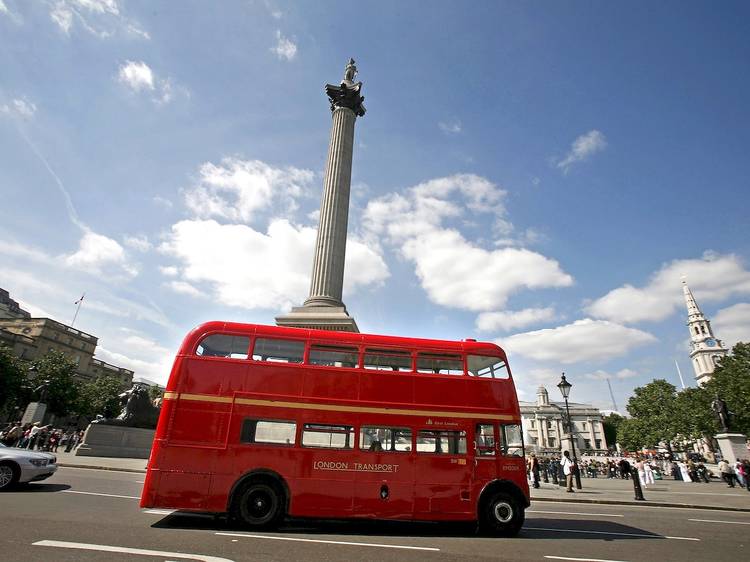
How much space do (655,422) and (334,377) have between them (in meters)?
57.4

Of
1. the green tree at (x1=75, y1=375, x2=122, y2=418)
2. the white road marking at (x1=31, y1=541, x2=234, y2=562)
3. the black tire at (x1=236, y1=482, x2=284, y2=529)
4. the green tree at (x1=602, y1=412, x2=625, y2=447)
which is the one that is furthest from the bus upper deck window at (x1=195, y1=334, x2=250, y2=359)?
the green tree at (x1=602, y1=412, x2=625, y2=447)

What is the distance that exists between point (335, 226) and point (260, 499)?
23026mm

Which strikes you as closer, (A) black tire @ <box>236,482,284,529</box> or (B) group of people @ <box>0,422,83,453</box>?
(A) black tire @ <box>236,482,284,529</box>

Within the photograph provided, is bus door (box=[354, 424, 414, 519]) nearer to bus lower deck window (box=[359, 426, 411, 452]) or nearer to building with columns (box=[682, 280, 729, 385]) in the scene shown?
bus lower deck window (box=[359, 426, 411, 452])

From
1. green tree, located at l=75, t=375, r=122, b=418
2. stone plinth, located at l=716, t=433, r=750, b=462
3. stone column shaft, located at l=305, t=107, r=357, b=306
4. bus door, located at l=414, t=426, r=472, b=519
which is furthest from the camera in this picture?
green tree, located at l=75, t=375, r=122, b=418

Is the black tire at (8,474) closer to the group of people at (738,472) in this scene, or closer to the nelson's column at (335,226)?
the nelson's column at (335,226)

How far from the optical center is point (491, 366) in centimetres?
923

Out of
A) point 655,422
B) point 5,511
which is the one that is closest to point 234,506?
point 5,511

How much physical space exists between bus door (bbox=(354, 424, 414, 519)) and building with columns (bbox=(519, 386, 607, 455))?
106m

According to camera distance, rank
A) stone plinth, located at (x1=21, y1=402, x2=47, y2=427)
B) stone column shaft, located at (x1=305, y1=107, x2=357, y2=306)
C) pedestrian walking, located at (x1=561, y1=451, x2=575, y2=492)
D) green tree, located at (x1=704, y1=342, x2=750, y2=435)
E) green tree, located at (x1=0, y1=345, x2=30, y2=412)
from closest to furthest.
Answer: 1. pedestrian walking, located at (x1=561, y1=451, x2=575, y2=492)
2. stone column shaft, located at (x1=305, y1=107, x2=357, y2=306)
3. stone plinth, located at (x1=21, y1=402, x2=47, y2=427)
4. green tree, located at (x1=704, y1=342, x2=750, y2=435)
5. green tree, located at (x1=0, y1=345, x2=30, y2=412)

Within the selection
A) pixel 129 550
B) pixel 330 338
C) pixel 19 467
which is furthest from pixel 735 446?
pixel 19 467

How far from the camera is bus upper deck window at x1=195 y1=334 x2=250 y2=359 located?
8.52 metres

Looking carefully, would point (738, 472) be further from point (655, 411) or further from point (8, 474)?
point (655, 411)

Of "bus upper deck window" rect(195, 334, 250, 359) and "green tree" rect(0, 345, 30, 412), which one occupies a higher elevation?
"green tree" rect(0, 345, 30, 412)
